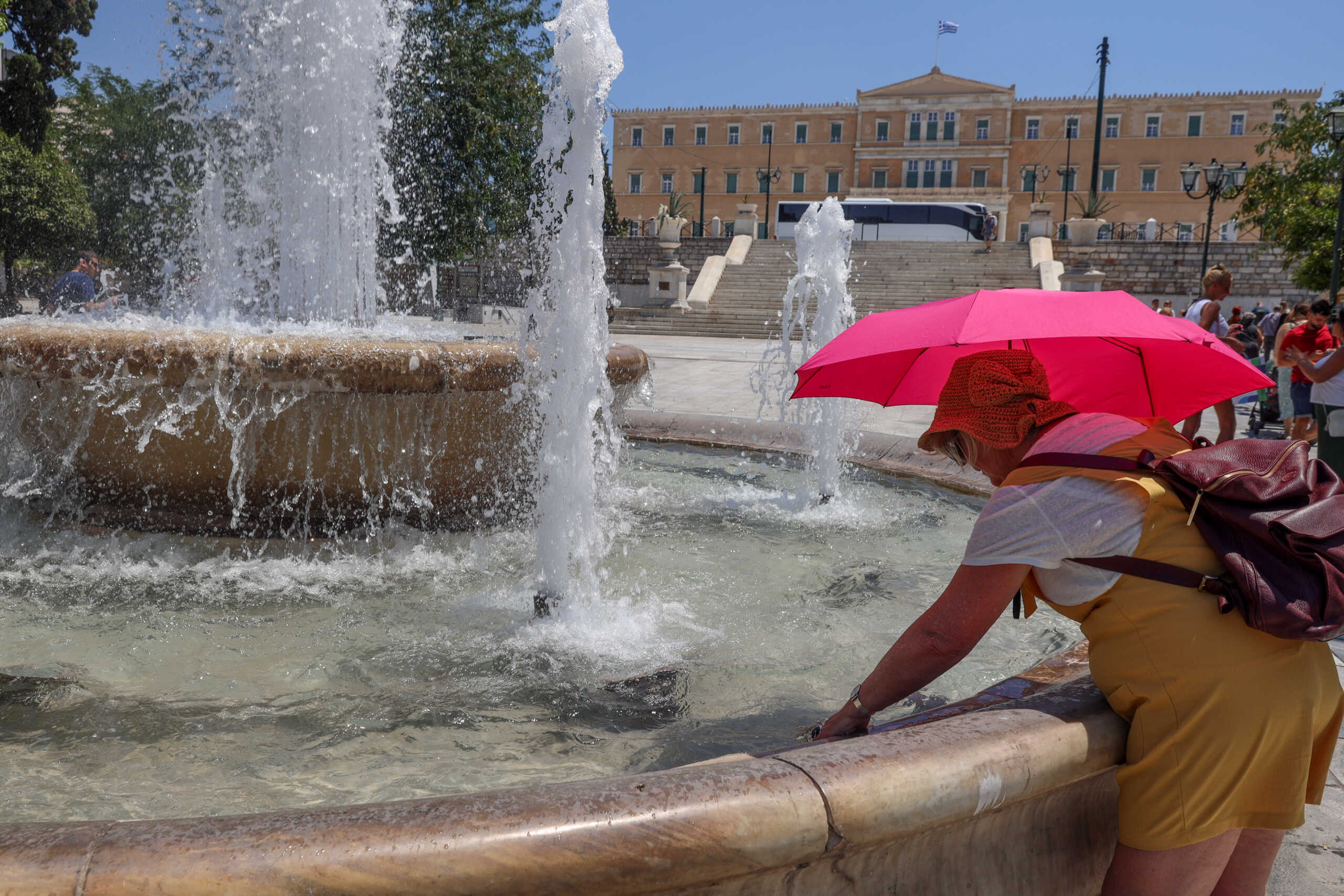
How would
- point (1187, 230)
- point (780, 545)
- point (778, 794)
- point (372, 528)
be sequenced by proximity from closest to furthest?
point (778, 794), point (372, 528), point (780, 545), point (1187, 230)

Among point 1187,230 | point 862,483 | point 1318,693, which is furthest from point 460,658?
point 1187,230

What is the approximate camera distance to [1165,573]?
1.58 metres

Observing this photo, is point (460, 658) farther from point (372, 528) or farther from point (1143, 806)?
point (1143, 806)

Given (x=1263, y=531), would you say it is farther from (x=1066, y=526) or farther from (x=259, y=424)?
(x=259, y=424)

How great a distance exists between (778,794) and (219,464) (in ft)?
11.2

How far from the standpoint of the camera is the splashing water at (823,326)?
6051 millimetres

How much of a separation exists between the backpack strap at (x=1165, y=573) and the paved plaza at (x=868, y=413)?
3.14 feet

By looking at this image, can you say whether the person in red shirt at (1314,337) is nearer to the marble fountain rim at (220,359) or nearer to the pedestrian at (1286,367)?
the pedestrian at (1286,367)

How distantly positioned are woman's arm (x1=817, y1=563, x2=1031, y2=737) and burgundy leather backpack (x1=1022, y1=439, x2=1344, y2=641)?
0.13m

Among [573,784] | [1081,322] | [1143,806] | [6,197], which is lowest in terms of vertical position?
[1143,806]

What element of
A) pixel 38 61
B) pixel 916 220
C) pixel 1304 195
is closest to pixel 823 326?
pixel 1304 195

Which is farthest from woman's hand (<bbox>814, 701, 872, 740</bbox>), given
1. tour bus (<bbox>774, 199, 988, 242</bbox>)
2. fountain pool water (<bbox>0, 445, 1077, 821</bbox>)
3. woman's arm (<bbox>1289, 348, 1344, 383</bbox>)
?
tour bus (<bbox>774, 199, 988, 242</bbox>)

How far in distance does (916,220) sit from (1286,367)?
3339cm

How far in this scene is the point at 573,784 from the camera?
55.7 inches
